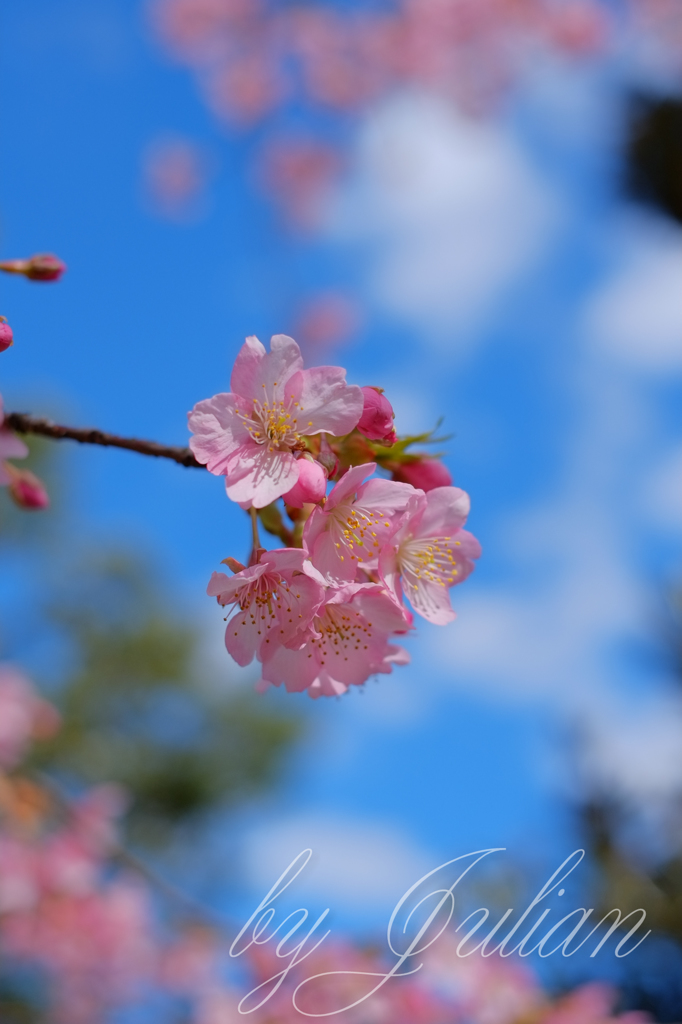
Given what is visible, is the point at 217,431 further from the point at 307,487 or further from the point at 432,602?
the point at 432,602

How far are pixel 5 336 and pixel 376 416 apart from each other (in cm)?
33

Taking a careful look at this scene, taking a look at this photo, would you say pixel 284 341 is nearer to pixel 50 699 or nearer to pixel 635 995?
pixel 635 995

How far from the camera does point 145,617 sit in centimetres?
1300

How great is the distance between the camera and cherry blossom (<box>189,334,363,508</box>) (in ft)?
2.46

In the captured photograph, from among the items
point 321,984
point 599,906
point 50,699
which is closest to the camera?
point 321,984

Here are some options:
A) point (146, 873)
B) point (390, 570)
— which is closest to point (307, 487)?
point (390, 570)

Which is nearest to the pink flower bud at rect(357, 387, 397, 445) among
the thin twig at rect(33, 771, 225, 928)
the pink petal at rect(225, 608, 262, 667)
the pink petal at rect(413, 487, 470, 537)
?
the pink petal at rect(413, 487, 470, 537)

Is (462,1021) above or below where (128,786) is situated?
below

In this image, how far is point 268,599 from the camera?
0.80 metres

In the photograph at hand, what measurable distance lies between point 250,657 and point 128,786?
1258 centimetres

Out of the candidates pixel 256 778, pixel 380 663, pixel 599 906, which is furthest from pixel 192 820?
pixel 380 663

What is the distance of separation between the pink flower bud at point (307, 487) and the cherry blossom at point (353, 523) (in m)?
0.01

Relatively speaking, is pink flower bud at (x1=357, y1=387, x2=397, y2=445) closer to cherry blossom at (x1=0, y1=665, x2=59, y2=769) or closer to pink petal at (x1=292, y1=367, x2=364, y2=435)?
pink petal at (x1=292, y1=367, x2=364, y2=435)

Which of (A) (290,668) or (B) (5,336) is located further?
(A) (290,668)
